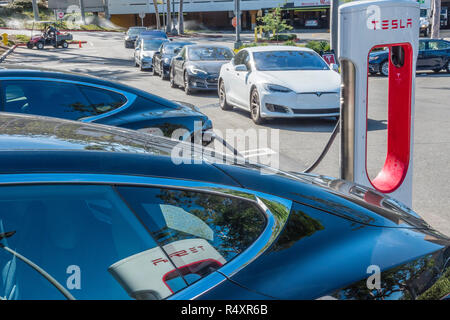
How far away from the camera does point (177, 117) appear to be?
5.87m

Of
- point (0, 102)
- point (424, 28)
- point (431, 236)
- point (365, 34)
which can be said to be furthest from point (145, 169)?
point (424, 28)

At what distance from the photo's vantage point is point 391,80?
5262 millimetres

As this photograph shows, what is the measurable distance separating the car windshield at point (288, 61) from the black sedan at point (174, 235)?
991 centimetres

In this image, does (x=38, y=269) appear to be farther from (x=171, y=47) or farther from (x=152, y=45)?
(x=152, y=45)

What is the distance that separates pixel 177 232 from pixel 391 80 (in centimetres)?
376

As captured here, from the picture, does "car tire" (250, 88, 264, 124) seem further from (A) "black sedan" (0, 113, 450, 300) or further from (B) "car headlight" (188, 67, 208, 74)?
(A) "black sedan" (0, 113, 450, 300)

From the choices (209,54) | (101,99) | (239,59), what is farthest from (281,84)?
(209,54)

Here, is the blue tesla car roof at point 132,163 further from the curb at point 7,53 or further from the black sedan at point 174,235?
the curb at point 7,53

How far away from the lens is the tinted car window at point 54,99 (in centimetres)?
536

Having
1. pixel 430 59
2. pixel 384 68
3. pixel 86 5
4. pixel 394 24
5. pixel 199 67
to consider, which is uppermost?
pixel 86 5

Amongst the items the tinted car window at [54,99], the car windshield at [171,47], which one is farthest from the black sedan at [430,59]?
the tinted car window at [54,99]

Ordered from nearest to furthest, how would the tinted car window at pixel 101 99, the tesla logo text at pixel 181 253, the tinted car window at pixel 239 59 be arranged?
the tesla logo text at pixel 181 253 < the tinted car window at pixel 101 99 < the tinted car window at pixel 239 59
